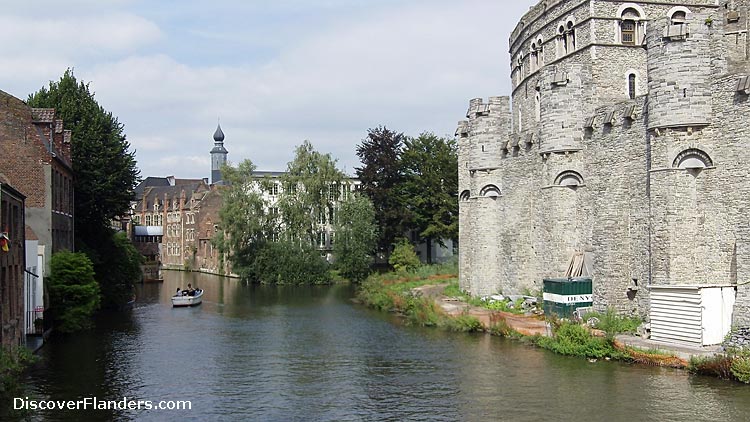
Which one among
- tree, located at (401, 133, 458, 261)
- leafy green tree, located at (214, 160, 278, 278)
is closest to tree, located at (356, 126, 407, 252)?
tree, located at (401, 133, 458, 261)

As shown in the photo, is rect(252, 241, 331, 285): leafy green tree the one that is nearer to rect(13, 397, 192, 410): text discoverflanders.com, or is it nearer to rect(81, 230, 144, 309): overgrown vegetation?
rect(81, 230, 144, 309): overgrown vegetation

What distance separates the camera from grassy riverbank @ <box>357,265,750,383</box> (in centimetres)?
1897

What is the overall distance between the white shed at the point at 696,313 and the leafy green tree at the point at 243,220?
42.0m

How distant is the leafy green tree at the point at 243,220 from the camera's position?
60.4m

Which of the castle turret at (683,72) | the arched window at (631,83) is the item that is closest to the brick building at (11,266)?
the castle turret at (683,72)

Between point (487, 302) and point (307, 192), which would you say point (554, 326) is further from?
point (307, 192)

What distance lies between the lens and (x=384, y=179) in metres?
64.4

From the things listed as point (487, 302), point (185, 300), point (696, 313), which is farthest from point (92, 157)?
point (696, 313)

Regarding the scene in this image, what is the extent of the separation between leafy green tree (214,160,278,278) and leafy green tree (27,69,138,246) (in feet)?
67.5

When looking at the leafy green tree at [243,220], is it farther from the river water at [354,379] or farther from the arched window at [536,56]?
the river water at [354,379]

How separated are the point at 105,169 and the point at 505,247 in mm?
18198

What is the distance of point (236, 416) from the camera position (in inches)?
661

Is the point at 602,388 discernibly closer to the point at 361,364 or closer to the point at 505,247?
the point at 361,364

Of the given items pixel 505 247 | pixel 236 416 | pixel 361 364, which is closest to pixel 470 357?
pixel 361 364
